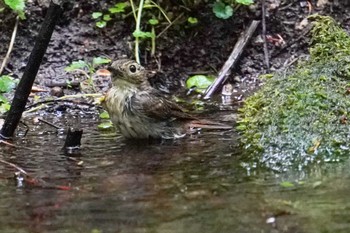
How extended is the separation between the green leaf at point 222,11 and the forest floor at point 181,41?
0.23 meters

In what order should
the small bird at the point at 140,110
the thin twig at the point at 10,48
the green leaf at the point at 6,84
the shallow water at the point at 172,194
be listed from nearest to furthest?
1. the shallow water at the point at 172,194
2. the small bird at the point at 140,110
3. the green leaf at the point at 6,84
4. the thin twig at the point at 10,48

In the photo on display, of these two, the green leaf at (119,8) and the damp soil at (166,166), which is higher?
the green leaf at (119,8)

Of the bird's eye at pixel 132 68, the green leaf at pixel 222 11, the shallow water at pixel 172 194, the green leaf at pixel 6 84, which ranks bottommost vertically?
the shallow water at pixel 172 194

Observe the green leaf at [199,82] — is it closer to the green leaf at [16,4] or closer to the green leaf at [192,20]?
the green leaf at [192,20]

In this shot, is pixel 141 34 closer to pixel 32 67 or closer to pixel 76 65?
pixel 76 65

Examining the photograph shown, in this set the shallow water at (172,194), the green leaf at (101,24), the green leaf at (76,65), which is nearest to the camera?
the shallow water at (172,194)

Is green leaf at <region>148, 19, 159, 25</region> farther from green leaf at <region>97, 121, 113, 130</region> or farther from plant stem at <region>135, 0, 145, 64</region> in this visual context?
green leaf at <region>97, 121, 113, 130</region>

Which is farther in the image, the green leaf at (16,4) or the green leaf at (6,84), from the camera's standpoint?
the green leaf at (16,4)

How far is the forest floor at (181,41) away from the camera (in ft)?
26.3

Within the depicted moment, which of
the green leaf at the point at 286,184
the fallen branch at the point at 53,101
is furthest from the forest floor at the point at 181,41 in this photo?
the green leaf at the point at 286,184

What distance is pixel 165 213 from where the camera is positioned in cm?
368

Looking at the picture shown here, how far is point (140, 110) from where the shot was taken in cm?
612

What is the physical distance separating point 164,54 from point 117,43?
550 millimetres

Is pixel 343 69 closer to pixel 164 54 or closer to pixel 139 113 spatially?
pixel 139 113
